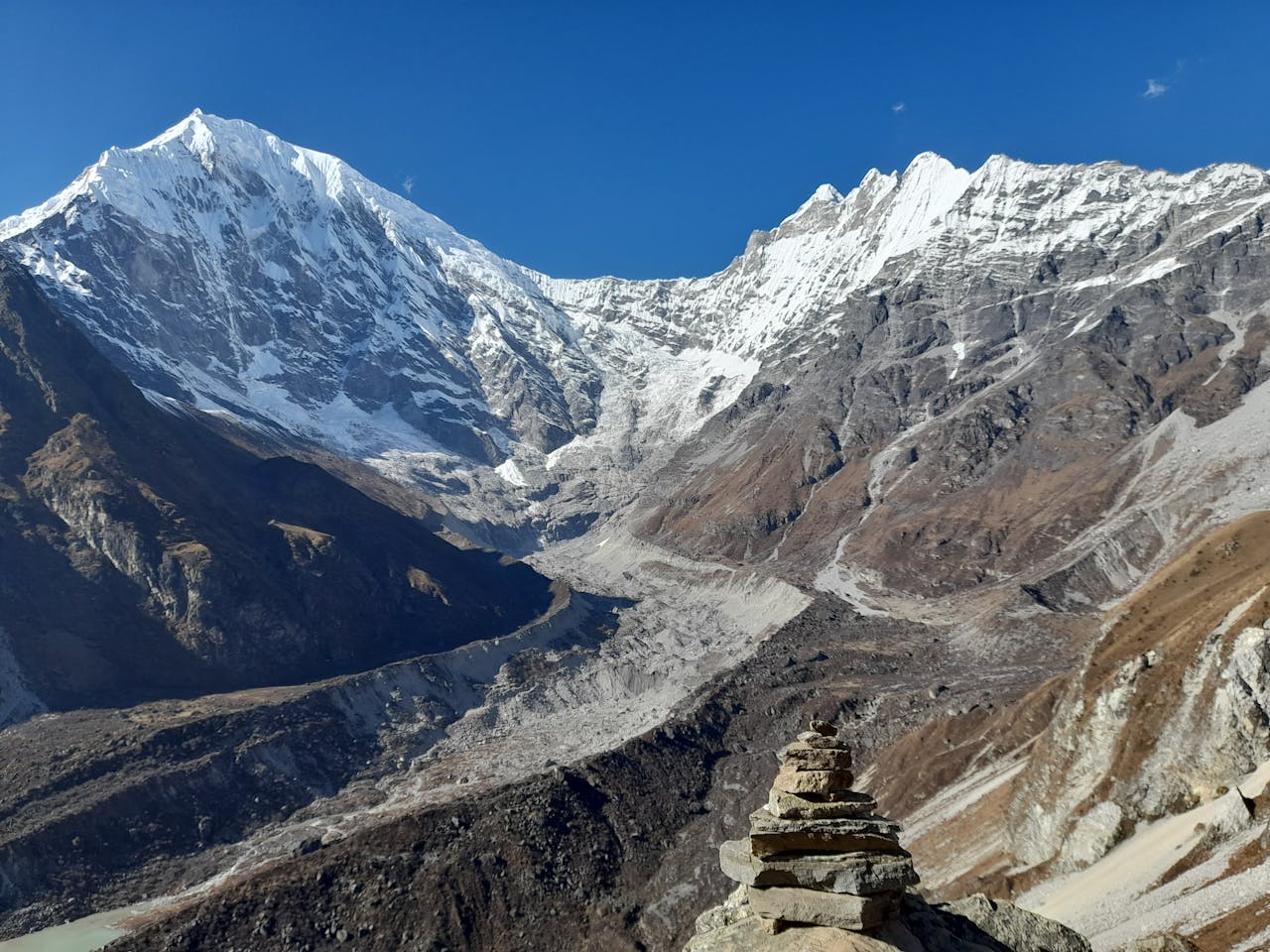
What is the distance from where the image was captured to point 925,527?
191500 mm

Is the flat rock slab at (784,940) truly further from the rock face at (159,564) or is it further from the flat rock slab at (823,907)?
the rock face at (159,564)

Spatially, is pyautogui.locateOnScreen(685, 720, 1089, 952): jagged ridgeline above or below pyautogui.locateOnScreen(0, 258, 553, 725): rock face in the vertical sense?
below

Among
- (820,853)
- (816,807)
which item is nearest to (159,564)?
(816,807)

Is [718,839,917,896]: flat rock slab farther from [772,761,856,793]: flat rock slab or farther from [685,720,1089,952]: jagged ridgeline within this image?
[772,761,856,793]: flat rock slab

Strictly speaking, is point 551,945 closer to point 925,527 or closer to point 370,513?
point 370,513

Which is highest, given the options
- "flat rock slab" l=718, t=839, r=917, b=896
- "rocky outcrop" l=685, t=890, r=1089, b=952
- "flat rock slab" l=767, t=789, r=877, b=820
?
"flat rock slab" l=767, t=789, r=877, b=820

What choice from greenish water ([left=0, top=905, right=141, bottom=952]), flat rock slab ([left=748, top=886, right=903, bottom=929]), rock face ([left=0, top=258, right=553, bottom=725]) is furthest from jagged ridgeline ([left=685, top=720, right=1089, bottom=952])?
rock face ([left=0, top=258, right=553, bottom=725])

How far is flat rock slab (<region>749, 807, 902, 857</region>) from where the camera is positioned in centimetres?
1709

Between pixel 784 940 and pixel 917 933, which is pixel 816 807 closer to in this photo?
pixel 784 940

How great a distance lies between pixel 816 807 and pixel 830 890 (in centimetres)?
154

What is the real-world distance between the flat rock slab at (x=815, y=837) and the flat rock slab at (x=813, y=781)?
66cm

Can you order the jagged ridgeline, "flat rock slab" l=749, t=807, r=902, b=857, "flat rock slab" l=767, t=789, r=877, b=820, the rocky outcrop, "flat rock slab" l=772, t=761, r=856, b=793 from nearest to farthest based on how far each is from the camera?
the rocky outcrop
the jagged ridgeline
"flat rock slab" l=749, t=807, r=902, b=857
"flat rock slab" l=767, t=789, r=877, b=820
"flat rock slab" l=772, t=761, r=856, b=793

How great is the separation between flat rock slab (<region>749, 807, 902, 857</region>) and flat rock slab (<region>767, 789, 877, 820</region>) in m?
0.19

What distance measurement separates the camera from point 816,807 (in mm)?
17547
